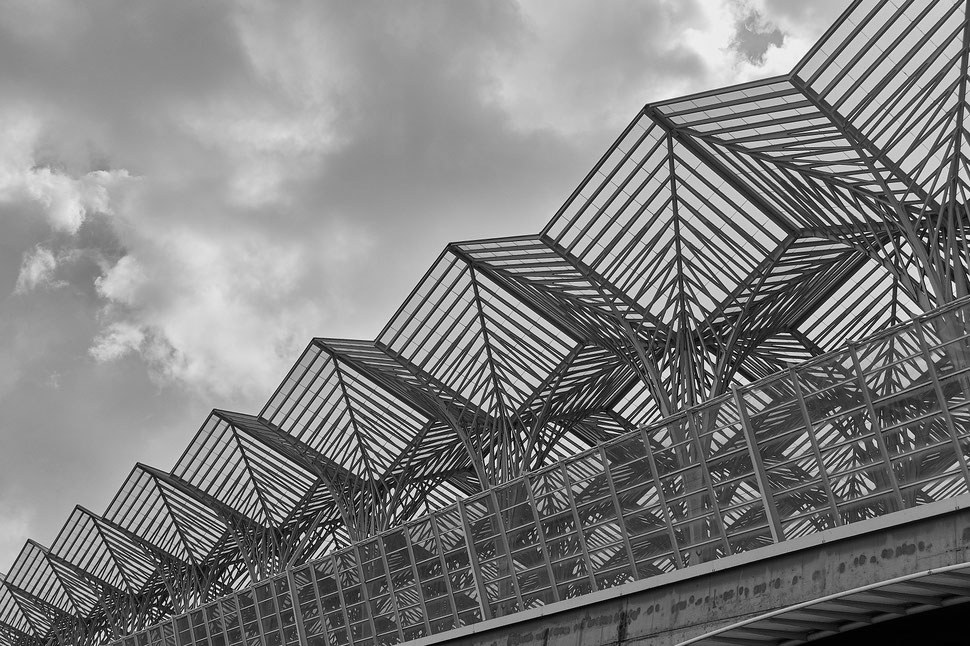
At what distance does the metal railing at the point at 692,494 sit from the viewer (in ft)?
38.5

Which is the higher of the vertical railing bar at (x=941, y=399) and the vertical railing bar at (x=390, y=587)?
the vertical railing bar at (x=390, y=587)

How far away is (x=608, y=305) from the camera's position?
32.8m

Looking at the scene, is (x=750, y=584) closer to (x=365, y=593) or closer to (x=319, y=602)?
(x=365, y=593)

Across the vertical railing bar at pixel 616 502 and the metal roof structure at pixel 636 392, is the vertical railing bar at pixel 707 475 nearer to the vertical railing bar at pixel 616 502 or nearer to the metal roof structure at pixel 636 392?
the metal roof structure at pixel 636 392

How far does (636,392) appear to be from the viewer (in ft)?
149

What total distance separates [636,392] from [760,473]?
32.4m

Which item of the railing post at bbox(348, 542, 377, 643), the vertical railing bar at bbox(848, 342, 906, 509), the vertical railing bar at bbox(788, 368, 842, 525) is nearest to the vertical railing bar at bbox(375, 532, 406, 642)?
the railing post at bbox(348, 542, 377, 643)

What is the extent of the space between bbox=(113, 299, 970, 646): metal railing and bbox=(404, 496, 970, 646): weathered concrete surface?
297 millimetres

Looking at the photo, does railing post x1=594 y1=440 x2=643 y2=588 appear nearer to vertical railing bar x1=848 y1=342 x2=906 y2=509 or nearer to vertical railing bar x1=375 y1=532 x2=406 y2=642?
vertical railing bar x1=848 y1=342 x2=906 y2=509

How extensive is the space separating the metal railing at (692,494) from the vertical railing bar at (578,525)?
21 millimetres

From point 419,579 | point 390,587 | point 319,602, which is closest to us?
point 419,579

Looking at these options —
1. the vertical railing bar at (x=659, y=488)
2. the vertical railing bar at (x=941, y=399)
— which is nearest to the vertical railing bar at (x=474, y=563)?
the vertical railing bar at (x=659, y=488)

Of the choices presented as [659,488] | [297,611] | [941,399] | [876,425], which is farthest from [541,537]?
[297,611]

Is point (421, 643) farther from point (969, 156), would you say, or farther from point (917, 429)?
point (969, 156)
